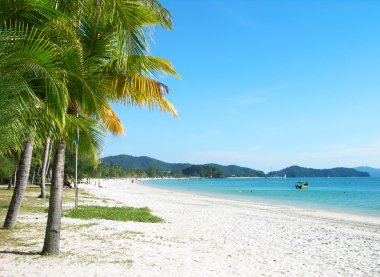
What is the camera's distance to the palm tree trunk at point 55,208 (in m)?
6.88

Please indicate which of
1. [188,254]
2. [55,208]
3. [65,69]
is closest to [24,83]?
[65,69]


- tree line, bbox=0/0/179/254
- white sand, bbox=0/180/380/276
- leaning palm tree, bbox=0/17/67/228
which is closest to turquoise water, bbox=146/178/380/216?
white sand, bbox=0/180/380/276

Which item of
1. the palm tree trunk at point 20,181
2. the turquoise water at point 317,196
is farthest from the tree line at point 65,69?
the turquoise water at point 317,196

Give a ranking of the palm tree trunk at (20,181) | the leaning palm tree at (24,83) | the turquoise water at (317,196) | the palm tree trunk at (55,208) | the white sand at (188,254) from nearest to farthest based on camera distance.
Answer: the leaning palm tree at (24,83) → the white sand at (188,254) → the palm tree trunk at (55,208) → the palm tree trunk at (20,181) → the turquoise water at (317,196)

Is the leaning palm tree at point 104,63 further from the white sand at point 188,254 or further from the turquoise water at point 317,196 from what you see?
the turquoise water at point 317,196

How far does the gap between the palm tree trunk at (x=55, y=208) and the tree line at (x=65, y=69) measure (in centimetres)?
2

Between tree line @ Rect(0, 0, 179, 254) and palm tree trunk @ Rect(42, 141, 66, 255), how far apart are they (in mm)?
18

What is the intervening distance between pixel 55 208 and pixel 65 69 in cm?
293

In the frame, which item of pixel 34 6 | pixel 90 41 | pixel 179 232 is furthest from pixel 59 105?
pixel 179 232

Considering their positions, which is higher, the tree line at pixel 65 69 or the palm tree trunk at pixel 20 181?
the tree line at pixel 65 69

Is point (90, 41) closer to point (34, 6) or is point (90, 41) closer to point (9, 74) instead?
point (34, 6)

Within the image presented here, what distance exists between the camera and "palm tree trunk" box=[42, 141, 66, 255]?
22.6 ft

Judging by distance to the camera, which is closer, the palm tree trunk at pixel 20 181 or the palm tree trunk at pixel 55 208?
the palm tree trunk at pixel 55 208

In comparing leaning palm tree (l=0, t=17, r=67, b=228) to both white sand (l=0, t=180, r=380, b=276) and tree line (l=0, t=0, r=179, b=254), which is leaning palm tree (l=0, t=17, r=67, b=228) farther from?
white sand (l=0, t=180, r=380, b=276)
